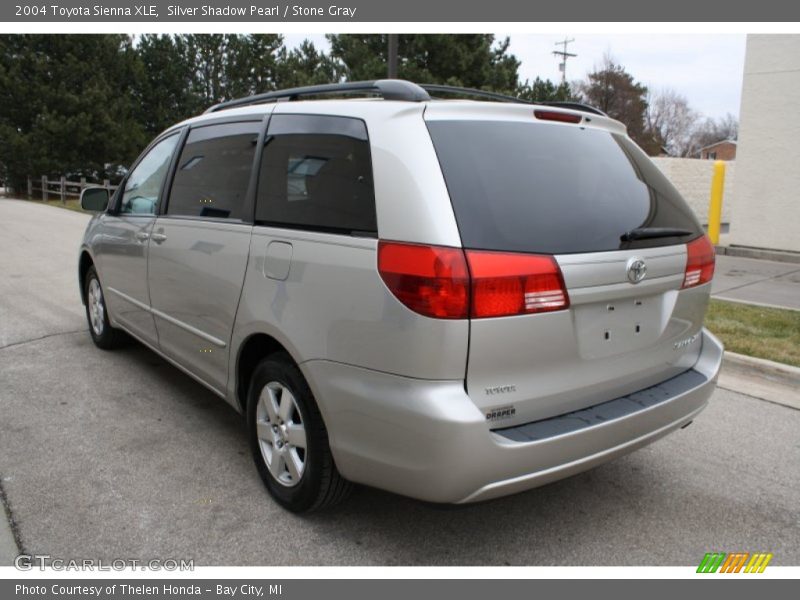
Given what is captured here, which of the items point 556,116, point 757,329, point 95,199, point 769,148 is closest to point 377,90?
point 556,116

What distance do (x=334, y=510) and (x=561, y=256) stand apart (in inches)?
60.7

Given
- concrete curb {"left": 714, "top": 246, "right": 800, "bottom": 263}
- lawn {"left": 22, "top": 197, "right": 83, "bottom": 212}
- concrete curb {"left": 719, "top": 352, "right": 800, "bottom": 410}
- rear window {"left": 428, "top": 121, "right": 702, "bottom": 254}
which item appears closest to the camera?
rear window {"left": 428, "top": 121, "right": 702, "bottom": 254}

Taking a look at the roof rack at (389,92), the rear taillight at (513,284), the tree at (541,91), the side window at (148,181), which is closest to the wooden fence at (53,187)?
the tree at (541,91)

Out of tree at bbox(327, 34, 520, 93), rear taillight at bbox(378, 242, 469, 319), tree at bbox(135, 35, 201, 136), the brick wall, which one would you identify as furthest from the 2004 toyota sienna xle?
tree at bbox(135, 35, 201, 136)

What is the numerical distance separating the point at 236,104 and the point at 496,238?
221 cm

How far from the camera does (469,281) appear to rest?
2.37 metres

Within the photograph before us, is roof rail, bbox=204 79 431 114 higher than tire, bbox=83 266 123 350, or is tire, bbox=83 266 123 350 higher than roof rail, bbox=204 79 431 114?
roof rail, bbox=204 79 431 114

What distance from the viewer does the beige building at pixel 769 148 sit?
11344 millimetres

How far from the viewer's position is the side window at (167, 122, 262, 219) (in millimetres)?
3480

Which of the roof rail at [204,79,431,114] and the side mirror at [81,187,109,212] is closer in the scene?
the roof rail at [204,79,431,114]

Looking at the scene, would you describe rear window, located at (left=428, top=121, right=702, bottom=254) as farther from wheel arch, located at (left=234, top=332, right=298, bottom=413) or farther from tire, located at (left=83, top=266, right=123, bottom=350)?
tire, located at (left=83, top=266, right=123, bottom=350)

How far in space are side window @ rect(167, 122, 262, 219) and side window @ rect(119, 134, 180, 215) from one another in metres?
0.28

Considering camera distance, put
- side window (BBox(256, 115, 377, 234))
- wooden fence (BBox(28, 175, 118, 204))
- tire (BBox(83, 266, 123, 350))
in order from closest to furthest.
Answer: side window (BBox(256, 115, 377, 234)), tire (BBox(83, 266, 123, 350)), wooden fence (BBox(28, 175, 118, 204))

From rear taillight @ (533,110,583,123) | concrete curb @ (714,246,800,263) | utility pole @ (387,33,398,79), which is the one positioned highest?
utility pole @ (387,33,398,79)
